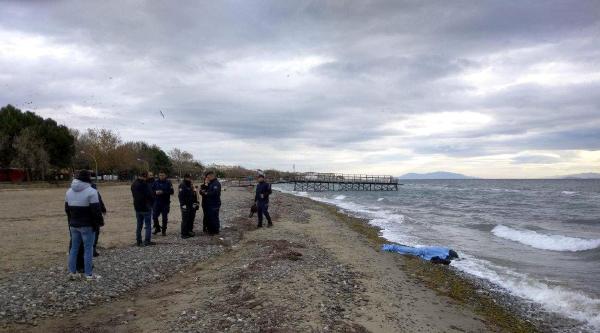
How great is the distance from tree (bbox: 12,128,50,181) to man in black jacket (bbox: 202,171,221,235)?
45.2 m

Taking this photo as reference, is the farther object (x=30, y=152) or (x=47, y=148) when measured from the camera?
(x=47, y=148)

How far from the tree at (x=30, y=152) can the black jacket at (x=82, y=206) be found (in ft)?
162

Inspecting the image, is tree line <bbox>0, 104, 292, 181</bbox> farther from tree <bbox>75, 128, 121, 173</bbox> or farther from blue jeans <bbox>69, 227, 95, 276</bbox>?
blue jeans <bbox>69, 227, 95, 276</bbox>

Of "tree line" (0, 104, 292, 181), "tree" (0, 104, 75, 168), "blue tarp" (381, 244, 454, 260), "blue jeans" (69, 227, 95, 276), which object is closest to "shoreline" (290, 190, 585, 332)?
"blue tarp" (381, 244, 454, 260)

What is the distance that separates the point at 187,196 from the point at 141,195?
1.99 metres

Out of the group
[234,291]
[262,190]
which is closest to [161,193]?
[262,190]

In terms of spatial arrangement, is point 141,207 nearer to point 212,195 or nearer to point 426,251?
point 212,195

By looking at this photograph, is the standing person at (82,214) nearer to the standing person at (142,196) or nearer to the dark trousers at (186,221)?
the standing person at (142,196)

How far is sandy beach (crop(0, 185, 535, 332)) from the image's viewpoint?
5.61m

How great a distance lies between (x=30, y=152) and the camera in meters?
48.5

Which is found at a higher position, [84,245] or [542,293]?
[84,245]

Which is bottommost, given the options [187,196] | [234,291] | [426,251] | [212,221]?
[426,251]

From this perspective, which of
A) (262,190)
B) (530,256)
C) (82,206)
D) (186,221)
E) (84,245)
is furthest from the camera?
(262,190)

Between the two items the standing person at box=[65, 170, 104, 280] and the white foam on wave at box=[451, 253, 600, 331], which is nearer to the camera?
the standing person at box=[65, 170, 104, 280]
